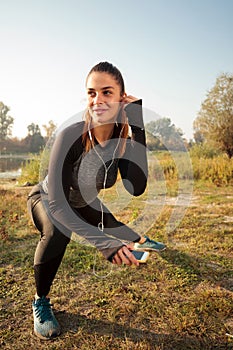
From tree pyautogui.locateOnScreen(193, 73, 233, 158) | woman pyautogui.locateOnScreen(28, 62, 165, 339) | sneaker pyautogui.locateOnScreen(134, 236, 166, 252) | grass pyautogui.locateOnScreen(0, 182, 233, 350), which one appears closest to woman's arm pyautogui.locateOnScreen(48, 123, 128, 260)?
woman pyautogui.locateOnScreen(28, 62, 165, 339)

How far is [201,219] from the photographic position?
5.23 metres

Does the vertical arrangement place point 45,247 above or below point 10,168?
below

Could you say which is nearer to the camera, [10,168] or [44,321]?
[44,321]

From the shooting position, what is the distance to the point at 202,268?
3166 mm

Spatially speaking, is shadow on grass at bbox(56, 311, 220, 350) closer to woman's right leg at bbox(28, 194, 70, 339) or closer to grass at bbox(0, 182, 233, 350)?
grass at bbox(0, 182, 233, 350)

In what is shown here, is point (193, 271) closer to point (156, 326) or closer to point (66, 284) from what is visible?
point (156, 326)

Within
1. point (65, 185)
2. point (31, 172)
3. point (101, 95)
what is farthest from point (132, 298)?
point (31, 172)

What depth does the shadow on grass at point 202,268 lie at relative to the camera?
2.91 m

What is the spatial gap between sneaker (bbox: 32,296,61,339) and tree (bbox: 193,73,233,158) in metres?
13.6

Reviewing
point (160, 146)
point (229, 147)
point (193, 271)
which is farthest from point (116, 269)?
point (229, 147)

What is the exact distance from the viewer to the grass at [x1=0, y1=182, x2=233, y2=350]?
2.08 metres

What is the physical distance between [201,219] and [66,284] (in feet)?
9.88

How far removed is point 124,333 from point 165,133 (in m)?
→ 1.67

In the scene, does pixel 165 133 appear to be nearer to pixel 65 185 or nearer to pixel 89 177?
pixel 89 177
